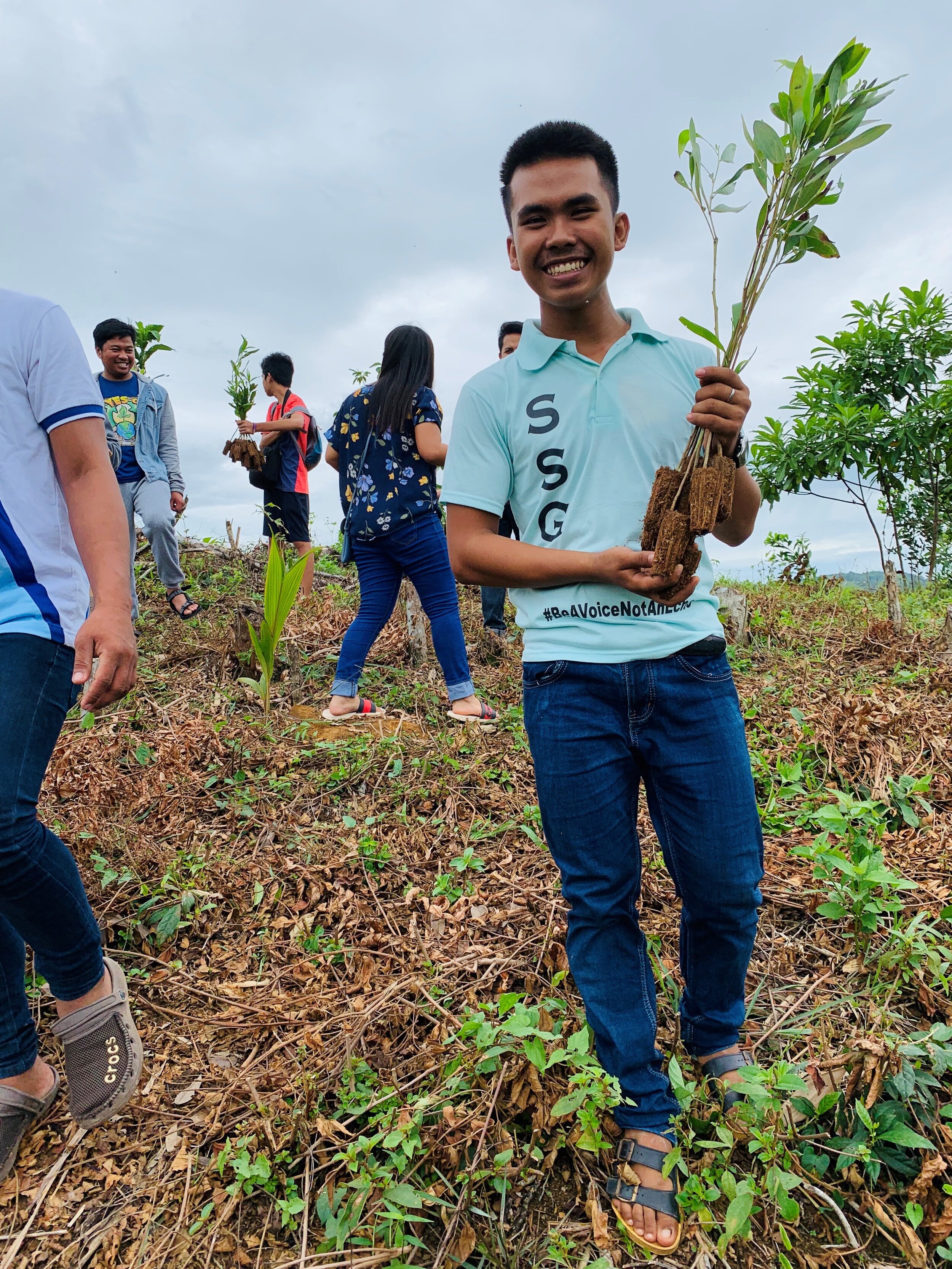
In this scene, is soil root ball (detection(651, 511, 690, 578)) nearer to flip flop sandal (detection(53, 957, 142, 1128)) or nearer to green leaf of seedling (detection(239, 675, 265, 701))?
flip flop sandal (detection(53, 957, 142, 1128))

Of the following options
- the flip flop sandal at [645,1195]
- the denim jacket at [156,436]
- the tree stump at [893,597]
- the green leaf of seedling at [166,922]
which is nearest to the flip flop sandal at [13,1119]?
the green leaf of seedling at [166,922]

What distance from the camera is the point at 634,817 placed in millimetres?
1645

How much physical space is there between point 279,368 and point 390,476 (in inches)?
92.6

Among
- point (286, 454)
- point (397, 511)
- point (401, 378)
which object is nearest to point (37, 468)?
point (397, 511)

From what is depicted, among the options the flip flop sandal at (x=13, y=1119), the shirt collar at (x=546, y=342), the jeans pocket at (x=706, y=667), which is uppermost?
the shirt collar at (x=546, y=342)

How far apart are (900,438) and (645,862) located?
7032 millimetres

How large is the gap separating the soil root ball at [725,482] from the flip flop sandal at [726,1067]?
1.18 meters

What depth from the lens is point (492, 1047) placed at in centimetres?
172

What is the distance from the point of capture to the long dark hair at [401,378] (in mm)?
3850

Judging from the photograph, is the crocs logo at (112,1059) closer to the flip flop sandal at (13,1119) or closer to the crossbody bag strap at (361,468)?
the flip flop sandal at (13,1119)

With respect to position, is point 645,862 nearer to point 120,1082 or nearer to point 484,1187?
point 484,1187

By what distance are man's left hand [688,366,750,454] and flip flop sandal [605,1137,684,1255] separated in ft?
4.71

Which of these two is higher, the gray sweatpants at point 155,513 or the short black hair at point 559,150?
the short black hair at point 559,150

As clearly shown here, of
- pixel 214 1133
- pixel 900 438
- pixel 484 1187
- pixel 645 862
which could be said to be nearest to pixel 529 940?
pixel 645 862
